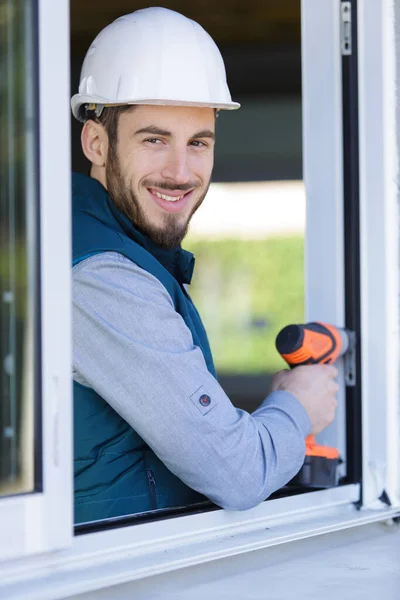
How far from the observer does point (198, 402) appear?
5.67 ft

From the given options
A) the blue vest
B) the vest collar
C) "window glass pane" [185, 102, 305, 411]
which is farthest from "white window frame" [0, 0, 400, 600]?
"window glass pane" [185, 102, 305, 411]

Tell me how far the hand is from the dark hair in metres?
0.63

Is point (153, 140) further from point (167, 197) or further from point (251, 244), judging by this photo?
point (251, 244)

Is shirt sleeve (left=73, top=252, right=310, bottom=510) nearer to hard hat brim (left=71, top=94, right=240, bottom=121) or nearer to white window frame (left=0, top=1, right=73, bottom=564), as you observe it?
white window frame (left=0, top=1, right=73, bottom=564)

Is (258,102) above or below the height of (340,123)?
above

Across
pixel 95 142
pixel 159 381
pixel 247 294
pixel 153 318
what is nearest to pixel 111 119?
pixel 95 142

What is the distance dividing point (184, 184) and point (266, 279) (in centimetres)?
869

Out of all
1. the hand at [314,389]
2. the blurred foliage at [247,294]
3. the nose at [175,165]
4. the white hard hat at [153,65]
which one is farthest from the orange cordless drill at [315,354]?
the blurred foliage at [247,294]

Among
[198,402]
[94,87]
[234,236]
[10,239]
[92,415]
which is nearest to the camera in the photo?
[10,239]

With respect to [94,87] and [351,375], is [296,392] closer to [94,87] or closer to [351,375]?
[351,375]

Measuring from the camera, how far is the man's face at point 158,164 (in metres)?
2.03

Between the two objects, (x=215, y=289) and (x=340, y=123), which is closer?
(x=340, y=123)

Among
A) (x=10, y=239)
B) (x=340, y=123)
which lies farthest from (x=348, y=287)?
(x=10, y=239)

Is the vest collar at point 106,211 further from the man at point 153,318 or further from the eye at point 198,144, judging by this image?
the eye at point 198,144
